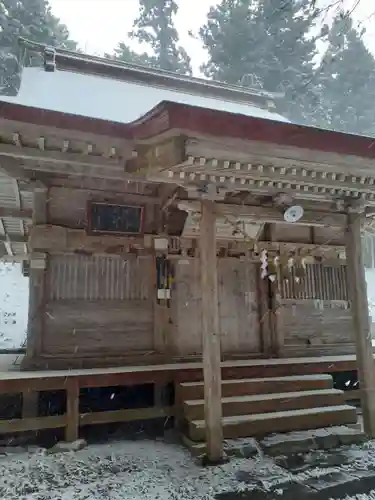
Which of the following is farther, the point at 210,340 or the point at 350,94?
the point at 350,94

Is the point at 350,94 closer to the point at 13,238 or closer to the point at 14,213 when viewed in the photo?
the point at 13,238

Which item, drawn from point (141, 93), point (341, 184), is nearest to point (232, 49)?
point (141, 93)

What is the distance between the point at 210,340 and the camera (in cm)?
446

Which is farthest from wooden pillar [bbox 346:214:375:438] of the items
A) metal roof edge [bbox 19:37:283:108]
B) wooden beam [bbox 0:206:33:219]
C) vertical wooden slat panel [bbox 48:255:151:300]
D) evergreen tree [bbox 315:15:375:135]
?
evergreen tree [bbox 315:15:375:135]

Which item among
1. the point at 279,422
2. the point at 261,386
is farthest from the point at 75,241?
the point at 279,422

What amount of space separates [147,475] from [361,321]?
128 inches

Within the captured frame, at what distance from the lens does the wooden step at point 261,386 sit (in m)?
5.41

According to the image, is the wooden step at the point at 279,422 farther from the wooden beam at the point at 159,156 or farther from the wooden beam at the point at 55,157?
the wooden beam at the point at 55,157

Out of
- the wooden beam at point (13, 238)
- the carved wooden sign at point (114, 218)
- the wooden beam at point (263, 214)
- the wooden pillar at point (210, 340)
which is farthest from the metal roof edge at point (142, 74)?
the wooden pillar at point (210, 340)

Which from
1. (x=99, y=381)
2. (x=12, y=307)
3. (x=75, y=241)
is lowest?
(x=99, y=381)

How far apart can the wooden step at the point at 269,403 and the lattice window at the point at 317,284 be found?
6.91 ft

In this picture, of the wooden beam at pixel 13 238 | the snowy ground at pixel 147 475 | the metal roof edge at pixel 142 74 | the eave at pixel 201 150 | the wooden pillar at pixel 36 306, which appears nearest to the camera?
the snowy ground at pixel 147 475

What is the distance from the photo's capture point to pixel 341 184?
16.1 ft

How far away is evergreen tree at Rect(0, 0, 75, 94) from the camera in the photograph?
16.9 meters
